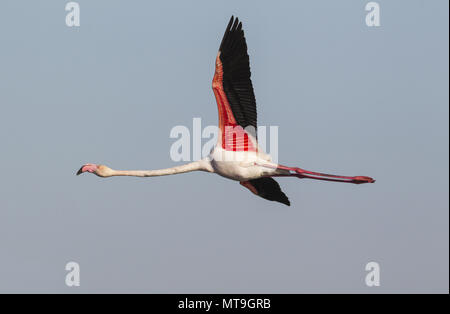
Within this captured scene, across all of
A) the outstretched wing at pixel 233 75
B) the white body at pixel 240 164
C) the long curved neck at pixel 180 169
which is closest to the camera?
the outstretched wing at pixel 233 75

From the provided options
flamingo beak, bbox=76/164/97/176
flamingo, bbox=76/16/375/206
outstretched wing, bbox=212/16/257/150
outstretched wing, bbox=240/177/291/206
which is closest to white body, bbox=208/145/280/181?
flamingo, bbox=76/16/375/206

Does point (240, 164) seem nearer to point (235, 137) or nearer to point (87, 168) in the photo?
point (235, 137)

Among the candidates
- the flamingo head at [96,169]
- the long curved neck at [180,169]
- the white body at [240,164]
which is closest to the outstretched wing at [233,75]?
the white body at [240,164]

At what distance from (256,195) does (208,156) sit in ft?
8.91

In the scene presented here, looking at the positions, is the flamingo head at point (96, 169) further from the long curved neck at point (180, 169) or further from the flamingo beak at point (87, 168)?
the long curved neck at point (180, 169)

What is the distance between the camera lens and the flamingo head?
26.6 metres

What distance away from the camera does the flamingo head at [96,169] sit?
26594mm

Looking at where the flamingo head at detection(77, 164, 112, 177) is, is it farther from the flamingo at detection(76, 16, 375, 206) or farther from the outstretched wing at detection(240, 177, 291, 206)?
the outstretched wing at detection(240, 177, 291, 206)

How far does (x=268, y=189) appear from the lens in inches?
1118

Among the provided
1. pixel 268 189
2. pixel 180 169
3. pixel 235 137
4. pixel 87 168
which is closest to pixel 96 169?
pixel 87 168

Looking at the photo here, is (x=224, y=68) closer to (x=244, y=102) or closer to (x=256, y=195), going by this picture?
(x=244, y=102)

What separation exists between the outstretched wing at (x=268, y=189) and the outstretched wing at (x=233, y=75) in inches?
126

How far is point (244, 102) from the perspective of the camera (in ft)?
84.3

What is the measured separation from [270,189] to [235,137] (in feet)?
9.12
